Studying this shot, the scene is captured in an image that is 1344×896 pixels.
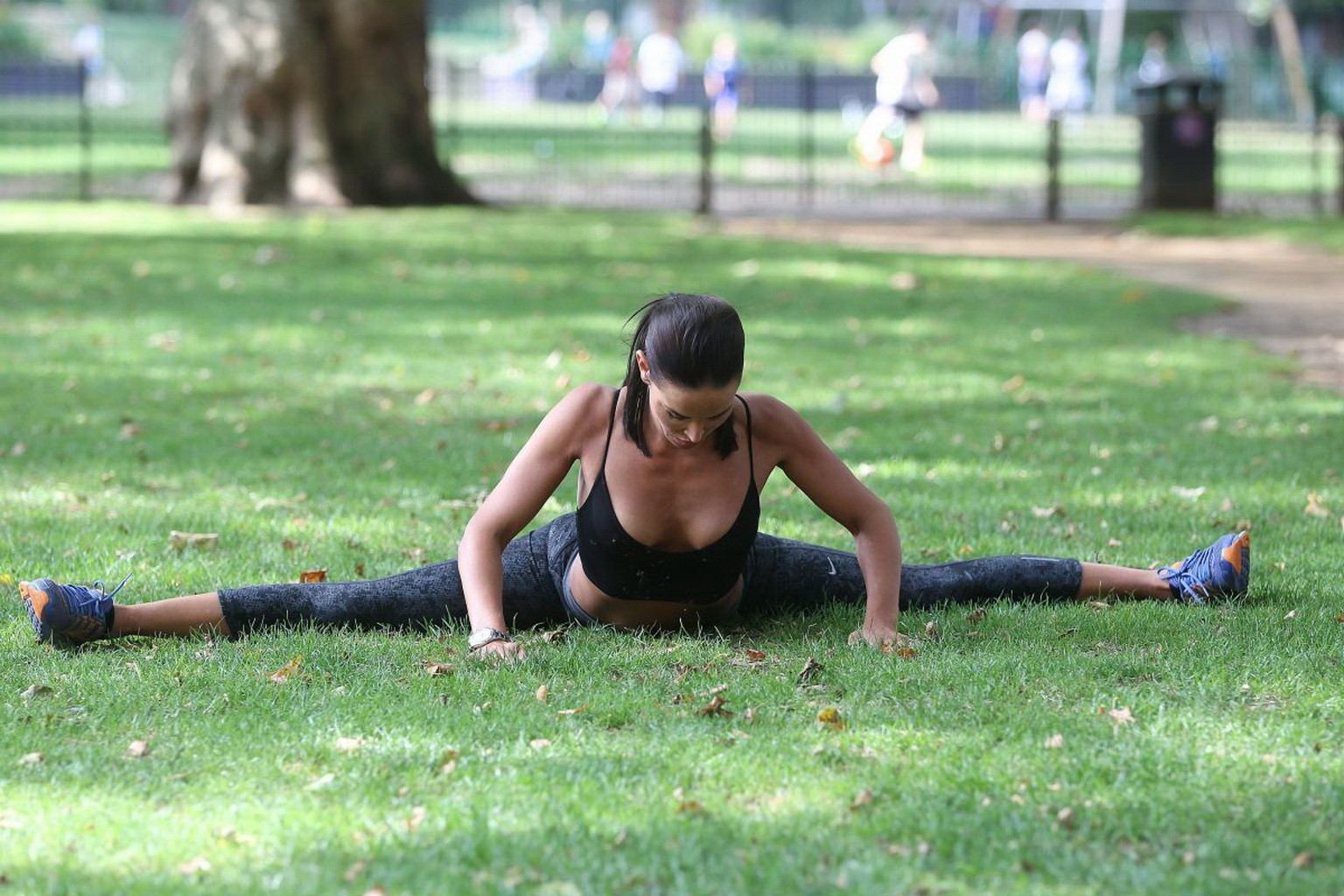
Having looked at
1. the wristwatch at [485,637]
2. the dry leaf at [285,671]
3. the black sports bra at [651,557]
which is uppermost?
the black sports bra at [651,557]

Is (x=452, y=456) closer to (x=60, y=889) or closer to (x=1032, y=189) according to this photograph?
(x=60, y=889)

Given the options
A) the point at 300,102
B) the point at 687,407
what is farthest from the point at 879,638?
the point at 300,102

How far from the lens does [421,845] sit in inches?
143

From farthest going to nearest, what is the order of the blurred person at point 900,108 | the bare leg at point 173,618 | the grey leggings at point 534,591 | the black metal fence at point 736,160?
the blurred person at point 900,108
the black metal fence at point 736,160
the grey leggings at point 534,591
the bare leg at point 173,618

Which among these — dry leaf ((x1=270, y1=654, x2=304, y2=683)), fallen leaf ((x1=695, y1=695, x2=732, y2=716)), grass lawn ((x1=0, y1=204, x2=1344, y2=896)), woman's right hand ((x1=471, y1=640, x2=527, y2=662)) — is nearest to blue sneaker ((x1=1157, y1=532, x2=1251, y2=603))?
grass lawn ((x1=0, y1=204, x2=1344, y2=896))

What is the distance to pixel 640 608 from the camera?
5082mm

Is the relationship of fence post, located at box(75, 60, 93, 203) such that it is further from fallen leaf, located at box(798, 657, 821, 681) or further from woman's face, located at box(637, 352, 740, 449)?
Answer: fallen leaf, located at box(798, 657, 821, 681)

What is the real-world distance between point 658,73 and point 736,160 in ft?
32.9

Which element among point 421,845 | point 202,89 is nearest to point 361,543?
point 421,845

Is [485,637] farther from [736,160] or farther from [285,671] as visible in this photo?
[736,160]

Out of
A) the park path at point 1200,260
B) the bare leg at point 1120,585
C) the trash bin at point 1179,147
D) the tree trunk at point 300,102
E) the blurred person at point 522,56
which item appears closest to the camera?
the bare leg at point 1120,585

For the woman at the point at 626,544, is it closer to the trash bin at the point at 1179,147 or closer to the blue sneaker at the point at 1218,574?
the blue sneaker at the point at 1218,574

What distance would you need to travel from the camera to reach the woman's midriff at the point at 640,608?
16.6 ft

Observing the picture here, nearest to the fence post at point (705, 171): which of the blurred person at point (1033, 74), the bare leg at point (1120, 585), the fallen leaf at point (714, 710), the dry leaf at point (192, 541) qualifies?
the dry leaf at point (192, 541)
